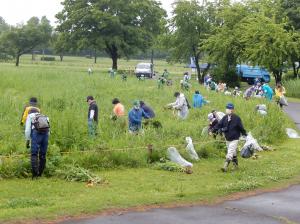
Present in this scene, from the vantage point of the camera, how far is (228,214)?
32.7 feet

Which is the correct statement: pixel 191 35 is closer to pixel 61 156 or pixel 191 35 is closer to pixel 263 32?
pixel 263 32

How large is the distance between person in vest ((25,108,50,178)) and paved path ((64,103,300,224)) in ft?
10.8

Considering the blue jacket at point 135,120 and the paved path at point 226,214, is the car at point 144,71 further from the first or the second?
the paved path at point 226,214

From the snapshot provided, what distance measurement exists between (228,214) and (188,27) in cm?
4392

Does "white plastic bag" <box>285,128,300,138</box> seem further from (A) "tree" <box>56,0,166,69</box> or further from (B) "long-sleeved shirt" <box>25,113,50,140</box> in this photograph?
(A) "tree" <box>56,0,166,69</box>

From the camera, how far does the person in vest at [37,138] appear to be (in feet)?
39.5

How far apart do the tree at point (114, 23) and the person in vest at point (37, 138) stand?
4526cm

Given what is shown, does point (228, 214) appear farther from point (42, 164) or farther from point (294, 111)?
point (294, 111)

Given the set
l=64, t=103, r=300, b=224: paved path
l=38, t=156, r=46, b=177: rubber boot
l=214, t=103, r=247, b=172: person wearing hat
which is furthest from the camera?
l=214, t=103, r=247, b=172: person wearing hat

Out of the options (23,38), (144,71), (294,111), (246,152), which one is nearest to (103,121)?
(246,152)

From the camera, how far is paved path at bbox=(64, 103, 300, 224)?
30.6 ft

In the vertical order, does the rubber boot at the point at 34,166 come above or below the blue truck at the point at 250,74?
below

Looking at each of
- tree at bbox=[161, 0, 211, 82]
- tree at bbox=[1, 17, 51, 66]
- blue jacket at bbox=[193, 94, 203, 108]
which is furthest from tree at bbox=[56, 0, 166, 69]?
blue jacket at bbox=[193, 94, 203, 108]

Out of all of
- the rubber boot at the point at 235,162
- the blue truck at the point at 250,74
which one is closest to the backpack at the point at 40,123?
the rubber boot at the point at 235,162
